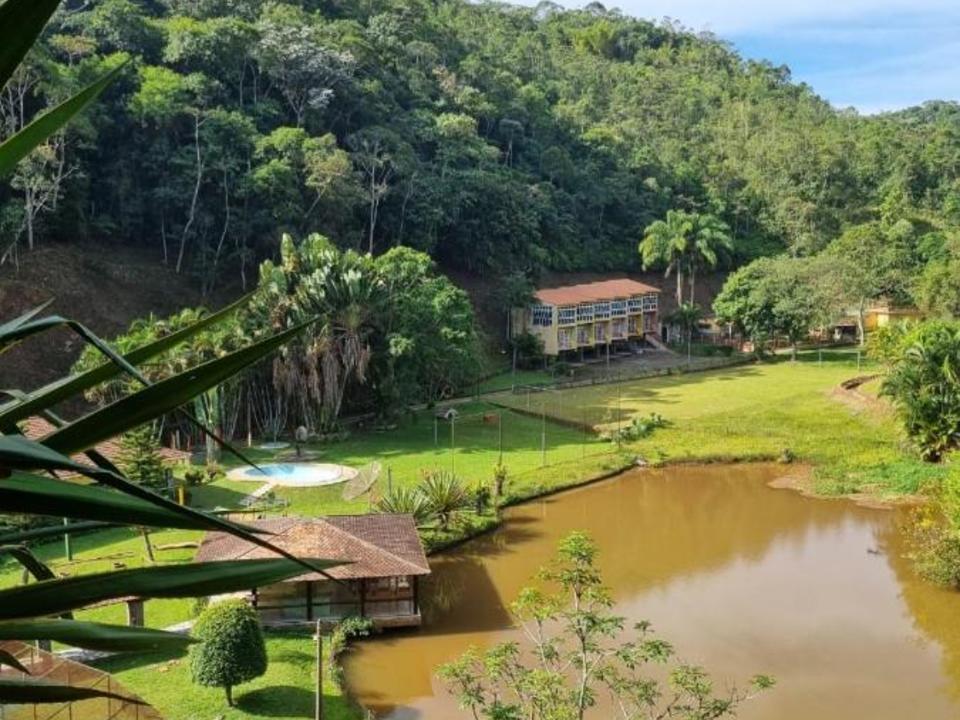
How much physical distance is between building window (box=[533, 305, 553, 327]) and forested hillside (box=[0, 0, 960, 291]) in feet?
11.2

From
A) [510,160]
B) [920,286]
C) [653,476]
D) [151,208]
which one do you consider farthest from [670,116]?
[653,476]

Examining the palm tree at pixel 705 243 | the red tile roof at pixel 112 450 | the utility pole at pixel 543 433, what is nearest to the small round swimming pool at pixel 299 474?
the red tile roof at pixel 112 450

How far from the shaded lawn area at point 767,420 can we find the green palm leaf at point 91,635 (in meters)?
22.3

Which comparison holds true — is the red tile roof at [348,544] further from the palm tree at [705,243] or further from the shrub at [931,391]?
the palm tree at [705,243]

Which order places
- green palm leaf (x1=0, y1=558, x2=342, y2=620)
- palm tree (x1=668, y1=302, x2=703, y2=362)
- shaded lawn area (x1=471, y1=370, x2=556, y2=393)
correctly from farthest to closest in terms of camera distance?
palm tree (x1=668, y1=302, x2=703, y2=362), shaded lawn area (x1=471, y1=370, x2=556, y2=393), green palm leaf (x1=0, y1=558, x2=342, y2=620)

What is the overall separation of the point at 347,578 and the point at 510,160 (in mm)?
37834

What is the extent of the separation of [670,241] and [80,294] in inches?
1054

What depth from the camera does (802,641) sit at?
14219 millimetres

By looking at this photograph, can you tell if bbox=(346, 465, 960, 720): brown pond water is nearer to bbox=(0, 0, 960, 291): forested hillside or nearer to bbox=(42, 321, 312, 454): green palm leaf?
bbox=(42, 321, 312, 454): green palm leaf

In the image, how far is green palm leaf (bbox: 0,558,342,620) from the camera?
1200mm

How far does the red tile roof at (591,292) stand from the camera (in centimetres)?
3819

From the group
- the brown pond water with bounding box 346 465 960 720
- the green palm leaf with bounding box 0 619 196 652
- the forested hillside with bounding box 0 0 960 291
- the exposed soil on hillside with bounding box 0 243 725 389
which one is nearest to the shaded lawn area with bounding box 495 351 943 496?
the brown pond water with bounding box 346 465 960 720

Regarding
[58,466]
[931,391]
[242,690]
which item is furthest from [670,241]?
[58,466]

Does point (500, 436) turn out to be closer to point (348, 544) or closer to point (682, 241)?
point (348, 544)
